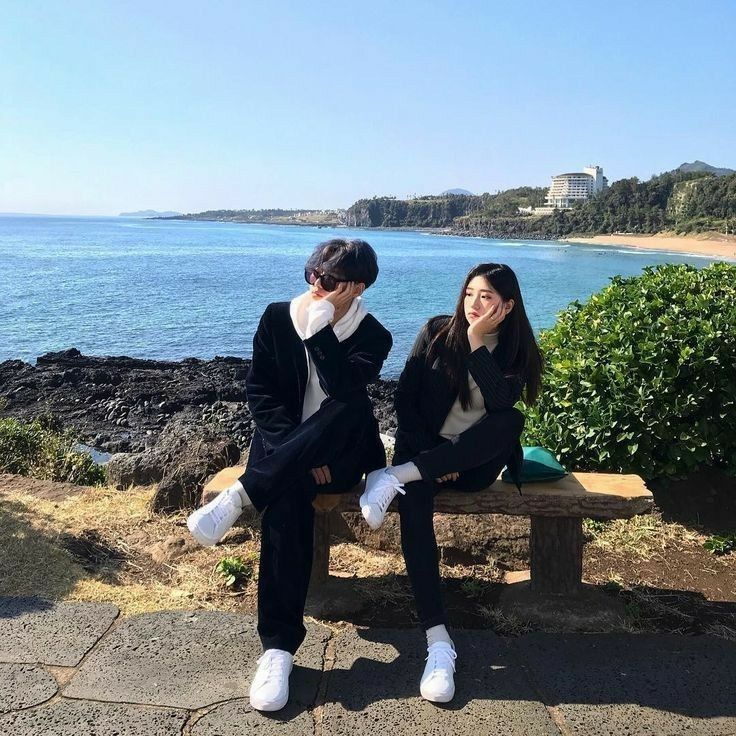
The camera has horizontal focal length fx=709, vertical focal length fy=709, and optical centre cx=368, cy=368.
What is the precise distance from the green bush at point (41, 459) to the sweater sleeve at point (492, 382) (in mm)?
4137

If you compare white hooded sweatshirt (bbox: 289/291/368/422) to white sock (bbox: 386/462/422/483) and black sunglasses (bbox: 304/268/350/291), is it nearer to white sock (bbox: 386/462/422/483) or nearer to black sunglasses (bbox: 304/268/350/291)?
black sunglasses (bbox: 304/268/350/291)

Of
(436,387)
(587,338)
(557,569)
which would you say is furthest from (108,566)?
(587,338)

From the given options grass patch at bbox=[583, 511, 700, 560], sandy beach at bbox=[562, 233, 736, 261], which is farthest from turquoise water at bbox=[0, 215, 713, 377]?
sandy beach at bbox=[562, 233, 736, 261]

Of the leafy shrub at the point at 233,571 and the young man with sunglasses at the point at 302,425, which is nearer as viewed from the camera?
the young man with sunglasses at the point at 302,425

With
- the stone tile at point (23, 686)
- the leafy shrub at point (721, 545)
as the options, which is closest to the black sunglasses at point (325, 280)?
the stone tile at point (23, 686)

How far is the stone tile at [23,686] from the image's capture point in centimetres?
248

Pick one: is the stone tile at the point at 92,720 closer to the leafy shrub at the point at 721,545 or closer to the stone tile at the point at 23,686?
the stone tile at the point at 23,686

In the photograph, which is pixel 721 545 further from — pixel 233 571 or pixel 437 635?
pixel 233 571

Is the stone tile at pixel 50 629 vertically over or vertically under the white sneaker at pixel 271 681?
under

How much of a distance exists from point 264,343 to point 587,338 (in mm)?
2333

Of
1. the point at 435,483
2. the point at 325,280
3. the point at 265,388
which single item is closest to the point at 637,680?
the point at 435,483

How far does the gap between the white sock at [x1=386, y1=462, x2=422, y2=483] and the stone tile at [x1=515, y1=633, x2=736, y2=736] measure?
83 centimetres

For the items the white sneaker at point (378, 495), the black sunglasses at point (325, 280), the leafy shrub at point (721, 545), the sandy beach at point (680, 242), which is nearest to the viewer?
the white sneaker at point (378, 495)

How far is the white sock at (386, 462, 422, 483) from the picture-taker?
9.89 feet
